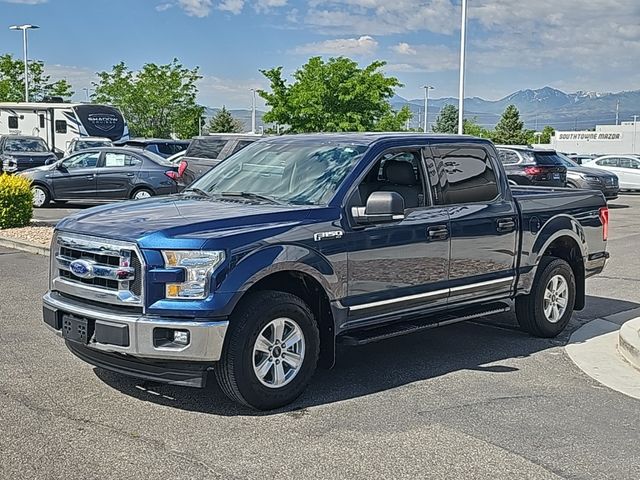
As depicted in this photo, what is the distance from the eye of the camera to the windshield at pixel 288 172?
6375mm

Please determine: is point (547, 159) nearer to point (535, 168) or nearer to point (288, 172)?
point (535, 168)

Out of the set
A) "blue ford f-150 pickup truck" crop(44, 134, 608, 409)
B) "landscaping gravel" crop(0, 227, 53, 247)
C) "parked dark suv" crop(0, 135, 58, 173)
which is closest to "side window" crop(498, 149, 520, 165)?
"landscaping gravel" crop(0, 227, 53, 247)

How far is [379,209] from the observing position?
6.08 m

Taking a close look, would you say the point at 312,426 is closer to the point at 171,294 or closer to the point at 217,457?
the point at 217,457

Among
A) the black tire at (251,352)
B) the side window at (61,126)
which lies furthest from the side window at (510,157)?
the side window at (61,126)

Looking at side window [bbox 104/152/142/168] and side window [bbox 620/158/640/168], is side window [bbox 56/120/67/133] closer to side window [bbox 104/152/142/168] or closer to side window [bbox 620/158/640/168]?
side window [bbox 104/152/142/168]

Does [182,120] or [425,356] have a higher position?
[182,120]

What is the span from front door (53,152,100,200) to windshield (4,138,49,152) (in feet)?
22.6

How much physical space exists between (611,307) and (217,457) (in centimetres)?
634

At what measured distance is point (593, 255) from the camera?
8.49m

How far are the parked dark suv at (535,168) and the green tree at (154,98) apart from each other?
3321 cm

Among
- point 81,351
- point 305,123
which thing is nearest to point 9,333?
point 81,351

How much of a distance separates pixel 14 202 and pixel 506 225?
1033 centimetres

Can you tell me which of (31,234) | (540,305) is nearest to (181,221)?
(540,305)
